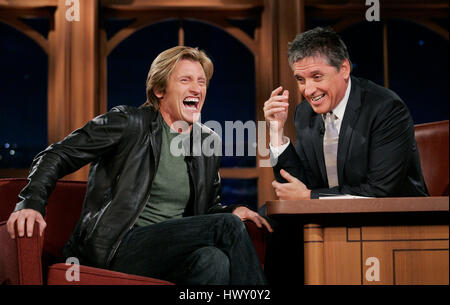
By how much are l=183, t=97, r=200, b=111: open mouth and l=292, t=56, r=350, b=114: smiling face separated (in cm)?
46

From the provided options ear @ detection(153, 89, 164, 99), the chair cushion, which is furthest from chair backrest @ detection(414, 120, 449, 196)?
the chair cushion

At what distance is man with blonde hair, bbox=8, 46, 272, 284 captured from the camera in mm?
1899

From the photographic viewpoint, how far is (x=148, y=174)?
2.19 m

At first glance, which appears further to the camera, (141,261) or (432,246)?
(141,261)

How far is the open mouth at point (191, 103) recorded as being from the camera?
238 cm

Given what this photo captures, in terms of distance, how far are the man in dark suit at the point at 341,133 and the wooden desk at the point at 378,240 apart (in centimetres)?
55

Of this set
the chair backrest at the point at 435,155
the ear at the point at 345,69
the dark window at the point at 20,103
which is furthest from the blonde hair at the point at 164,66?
the dark window at the point at 20,103

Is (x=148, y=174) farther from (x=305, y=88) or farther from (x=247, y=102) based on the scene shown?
(x=247, y=102)

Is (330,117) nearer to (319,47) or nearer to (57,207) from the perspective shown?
(319,47)

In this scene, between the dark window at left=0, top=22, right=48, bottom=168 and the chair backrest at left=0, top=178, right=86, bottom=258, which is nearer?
the chair backrest at left=0, top=178, right=86, bottom=258

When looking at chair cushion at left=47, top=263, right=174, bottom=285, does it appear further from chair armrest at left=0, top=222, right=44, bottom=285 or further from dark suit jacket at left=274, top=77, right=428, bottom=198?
dark suit jacket at left=274, top=77, right=428, bottom=198
